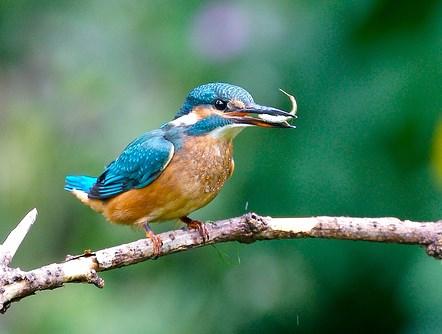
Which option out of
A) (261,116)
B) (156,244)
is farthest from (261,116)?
(156,244)

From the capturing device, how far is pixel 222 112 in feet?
12.6

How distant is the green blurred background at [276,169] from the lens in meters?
4.05

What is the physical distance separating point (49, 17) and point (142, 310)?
1826 mm

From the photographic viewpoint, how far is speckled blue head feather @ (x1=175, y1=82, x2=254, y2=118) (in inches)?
150

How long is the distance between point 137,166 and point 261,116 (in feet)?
1.75

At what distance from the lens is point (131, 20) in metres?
5.78

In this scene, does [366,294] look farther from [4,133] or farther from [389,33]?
[4,133]

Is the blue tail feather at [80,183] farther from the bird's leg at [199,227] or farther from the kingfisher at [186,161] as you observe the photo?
the bird's leg at [199,227]

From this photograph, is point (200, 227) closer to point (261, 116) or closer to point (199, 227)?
point (199, 227)

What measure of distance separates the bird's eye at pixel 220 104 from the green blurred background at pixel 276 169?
39 cm

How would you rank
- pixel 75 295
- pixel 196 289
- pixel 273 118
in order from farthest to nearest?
1. pixel 75 295
2. pixel 196 289
3. pixel 273 118

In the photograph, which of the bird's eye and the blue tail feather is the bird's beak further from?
the blue tail feather

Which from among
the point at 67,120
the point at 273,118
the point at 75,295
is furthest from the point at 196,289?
the point at 67,120

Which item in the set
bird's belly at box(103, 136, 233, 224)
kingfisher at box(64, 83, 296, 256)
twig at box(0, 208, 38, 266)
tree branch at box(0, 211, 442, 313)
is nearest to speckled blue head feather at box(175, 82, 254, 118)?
kingfisher at box(64, 83, 296, 256)
